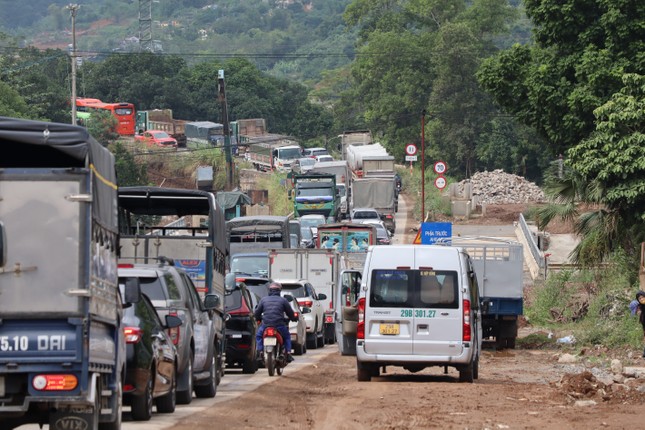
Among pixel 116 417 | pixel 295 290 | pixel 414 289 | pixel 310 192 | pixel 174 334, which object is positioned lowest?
pixel 116 417

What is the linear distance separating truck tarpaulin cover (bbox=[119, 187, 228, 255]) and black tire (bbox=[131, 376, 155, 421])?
33.1ft

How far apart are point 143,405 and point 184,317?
247 cm

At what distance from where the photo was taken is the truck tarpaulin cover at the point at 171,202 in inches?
1000

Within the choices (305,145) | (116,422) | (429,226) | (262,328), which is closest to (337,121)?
(305,145)

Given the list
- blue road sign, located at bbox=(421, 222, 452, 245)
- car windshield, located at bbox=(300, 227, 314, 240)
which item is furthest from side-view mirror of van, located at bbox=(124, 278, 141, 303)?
car windshield, located at bbox=(300, 227, 314, 240)

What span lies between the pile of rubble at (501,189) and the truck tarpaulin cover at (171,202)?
188 feet

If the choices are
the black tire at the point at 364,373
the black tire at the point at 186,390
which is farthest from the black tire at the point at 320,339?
the black tire at the point at 186,390

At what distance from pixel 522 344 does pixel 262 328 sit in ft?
42.9

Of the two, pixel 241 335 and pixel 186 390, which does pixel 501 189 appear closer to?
pixel 241 335

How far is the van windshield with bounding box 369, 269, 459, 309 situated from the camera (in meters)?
21.7

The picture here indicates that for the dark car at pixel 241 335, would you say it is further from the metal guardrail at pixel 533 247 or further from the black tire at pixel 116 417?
the metal guardrail at pixel 533 247

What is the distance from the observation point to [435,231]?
153 feet

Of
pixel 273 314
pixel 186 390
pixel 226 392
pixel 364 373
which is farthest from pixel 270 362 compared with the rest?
pixel 186 390

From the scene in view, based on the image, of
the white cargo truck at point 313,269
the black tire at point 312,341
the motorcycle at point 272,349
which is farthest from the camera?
the white cargo truck at point 313,269
